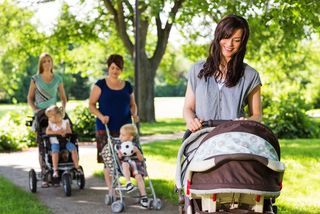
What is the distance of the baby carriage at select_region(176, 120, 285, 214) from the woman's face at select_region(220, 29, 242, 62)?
599mm

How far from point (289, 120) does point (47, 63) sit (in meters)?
11.2

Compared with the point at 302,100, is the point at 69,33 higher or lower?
higher

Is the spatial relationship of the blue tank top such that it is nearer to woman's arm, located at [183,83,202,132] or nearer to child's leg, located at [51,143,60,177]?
child's leg, located at [51,143,60,177]

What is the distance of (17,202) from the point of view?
7953 mm

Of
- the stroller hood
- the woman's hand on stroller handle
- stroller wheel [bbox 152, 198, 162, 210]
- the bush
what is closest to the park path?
→ stroller wheel [bbox 152, 198, 162, 210]

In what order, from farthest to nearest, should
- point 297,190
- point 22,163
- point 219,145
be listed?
point 22,163, point 297,190, point 219,145

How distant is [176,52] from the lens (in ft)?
115

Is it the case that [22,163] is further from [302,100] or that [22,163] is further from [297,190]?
[302,100]

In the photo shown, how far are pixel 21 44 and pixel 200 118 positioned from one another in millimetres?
21897

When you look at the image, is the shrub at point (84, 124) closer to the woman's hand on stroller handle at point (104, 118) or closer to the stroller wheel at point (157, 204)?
the woman's hand on stroller handle at point (104, 118)

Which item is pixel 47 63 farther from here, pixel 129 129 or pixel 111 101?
pixel 129 129

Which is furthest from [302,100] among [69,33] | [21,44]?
[21,44]

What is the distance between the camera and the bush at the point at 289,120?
1878 centimetres

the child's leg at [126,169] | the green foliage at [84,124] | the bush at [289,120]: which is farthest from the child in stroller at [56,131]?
the bush at [289,120]
